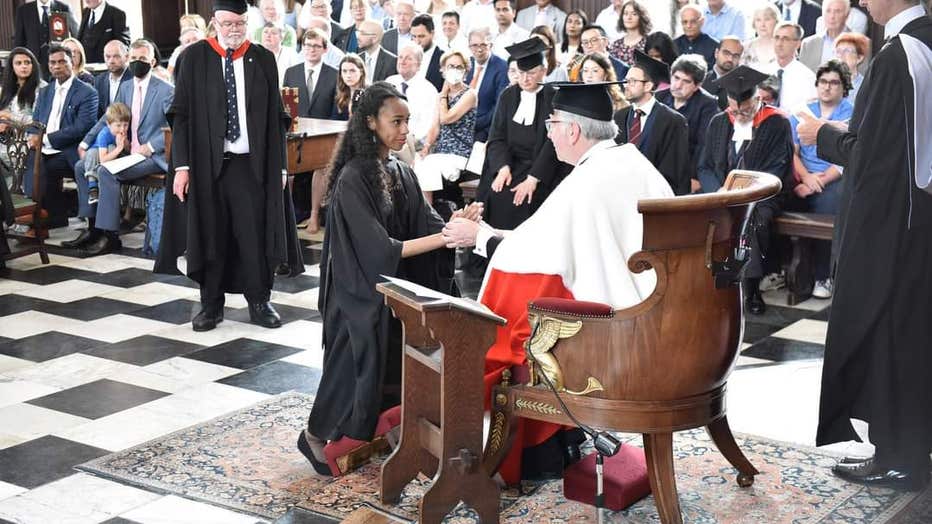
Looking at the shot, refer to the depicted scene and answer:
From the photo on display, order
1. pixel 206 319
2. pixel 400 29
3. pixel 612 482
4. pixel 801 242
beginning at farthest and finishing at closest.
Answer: pixel 400 29 < pixel 801 242 < pixel 206 319 < pixel 612 482

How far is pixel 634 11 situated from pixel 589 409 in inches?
262

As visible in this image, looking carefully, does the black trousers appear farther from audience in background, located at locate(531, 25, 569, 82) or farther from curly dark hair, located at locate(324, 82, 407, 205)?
audience in background, located at locate(531, 25, 569, 82)

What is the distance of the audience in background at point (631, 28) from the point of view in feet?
32.3

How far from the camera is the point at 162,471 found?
4.58 m

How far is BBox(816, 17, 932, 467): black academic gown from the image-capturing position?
4117mm

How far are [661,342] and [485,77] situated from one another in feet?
20.1

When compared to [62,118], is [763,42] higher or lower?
higher

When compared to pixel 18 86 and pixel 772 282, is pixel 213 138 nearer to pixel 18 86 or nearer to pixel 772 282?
pixel 772 282

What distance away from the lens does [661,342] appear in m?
3.63

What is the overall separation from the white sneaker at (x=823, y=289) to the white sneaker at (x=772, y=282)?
0.94ft

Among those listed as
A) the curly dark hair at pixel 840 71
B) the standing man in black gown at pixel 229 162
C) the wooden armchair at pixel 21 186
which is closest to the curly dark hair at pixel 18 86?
the wooden armchair at pixel 21 186

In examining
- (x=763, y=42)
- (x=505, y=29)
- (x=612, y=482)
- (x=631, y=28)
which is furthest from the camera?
(x=505, y=29)

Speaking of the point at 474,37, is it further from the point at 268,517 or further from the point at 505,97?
the point at 268,517

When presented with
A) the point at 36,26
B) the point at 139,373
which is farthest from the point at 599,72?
the point at 36,26
